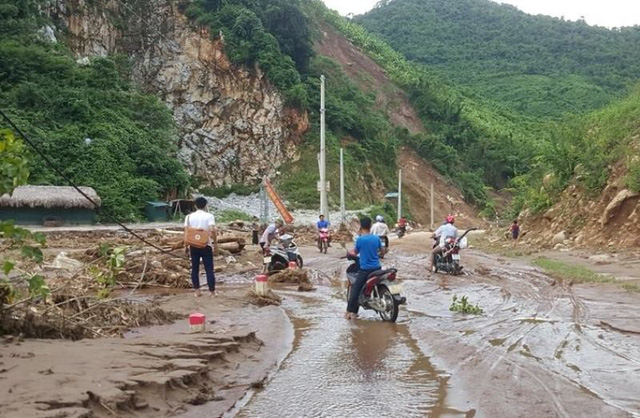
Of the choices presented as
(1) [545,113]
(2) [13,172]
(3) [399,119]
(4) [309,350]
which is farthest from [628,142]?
(1) [545,113]

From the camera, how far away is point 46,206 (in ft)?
109

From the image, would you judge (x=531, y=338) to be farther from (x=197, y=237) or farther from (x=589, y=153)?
(x=589, y=153)

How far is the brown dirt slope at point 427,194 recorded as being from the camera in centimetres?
6725

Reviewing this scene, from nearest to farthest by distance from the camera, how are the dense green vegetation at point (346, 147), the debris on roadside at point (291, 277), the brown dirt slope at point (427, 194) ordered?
the debris on roadside at point (291, 277) < the dense green vegetation at point (346, 147) < the brown dirt slope at point (427, 194)

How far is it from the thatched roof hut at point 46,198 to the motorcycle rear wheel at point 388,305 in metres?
25.9

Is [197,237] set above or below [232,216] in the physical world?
above

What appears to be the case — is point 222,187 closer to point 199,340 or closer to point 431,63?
point 199,340

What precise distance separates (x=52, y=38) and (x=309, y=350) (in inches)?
1850

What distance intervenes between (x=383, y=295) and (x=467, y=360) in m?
3.05

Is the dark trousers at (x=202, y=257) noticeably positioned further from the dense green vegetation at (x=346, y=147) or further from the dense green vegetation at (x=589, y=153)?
the dense green vegetation at (x=346, y=147)

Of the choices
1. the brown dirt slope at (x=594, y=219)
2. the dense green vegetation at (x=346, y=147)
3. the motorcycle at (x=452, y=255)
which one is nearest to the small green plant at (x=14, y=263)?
the motorcycle at (x=452, y=255)

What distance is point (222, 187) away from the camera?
54.5m

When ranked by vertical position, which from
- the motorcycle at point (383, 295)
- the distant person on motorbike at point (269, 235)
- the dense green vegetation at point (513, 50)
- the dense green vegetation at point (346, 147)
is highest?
the dense green vegetation at point (513, 50)

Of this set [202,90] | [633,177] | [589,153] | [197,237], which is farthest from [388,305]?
[202,90]
